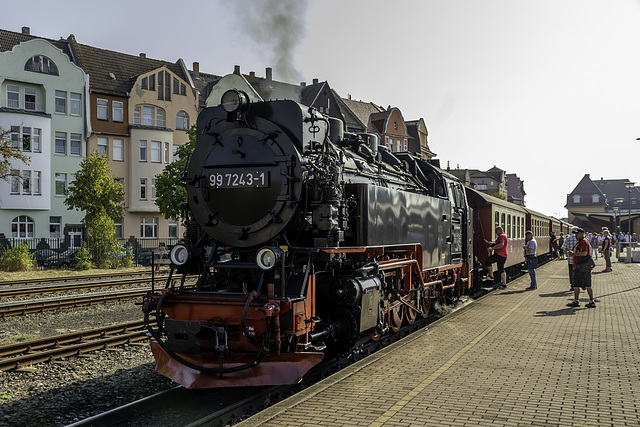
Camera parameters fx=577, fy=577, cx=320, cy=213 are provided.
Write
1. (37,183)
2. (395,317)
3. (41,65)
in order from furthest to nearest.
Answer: (41,65) → (37,183) → (395,317)

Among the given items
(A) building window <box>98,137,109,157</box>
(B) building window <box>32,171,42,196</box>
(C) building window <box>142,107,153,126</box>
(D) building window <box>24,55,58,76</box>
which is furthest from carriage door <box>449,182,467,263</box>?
(D) building window <box>24,55,58,76</box>

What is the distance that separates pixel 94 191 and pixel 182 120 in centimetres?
1314

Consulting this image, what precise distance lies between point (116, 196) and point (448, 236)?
17629 mm

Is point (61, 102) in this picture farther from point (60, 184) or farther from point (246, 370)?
point (246, 370)

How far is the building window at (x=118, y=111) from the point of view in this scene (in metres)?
33.5

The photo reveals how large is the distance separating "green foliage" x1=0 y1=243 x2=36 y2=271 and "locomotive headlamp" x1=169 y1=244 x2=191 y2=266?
17.6 meters

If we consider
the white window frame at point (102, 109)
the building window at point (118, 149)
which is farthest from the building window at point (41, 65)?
the building window at point (118, 149)

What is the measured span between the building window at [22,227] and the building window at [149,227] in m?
5.85

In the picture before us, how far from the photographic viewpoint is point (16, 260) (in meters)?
21.8

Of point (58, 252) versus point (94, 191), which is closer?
point (94, 191)

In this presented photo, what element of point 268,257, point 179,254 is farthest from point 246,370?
point 179,254

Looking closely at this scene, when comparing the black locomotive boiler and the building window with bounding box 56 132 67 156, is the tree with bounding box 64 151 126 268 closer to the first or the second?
the building window with bounding box 56 132 67 156

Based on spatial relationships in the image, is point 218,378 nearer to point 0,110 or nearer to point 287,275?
point 287,275

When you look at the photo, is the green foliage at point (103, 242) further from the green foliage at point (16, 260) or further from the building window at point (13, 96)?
the building window at point (13, 96)
